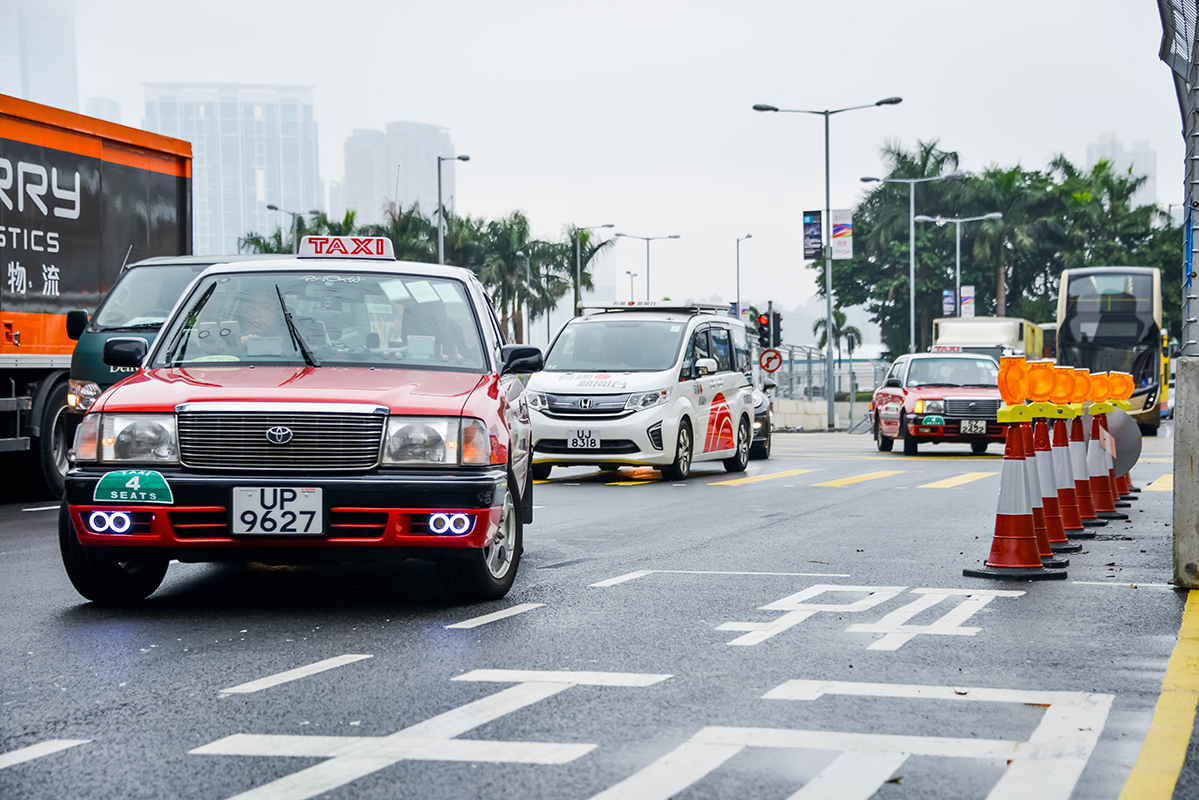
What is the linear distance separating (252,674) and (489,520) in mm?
1575

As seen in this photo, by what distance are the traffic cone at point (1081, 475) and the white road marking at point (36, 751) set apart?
863 cm

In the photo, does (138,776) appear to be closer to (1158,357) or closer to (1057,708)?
(1057,708)

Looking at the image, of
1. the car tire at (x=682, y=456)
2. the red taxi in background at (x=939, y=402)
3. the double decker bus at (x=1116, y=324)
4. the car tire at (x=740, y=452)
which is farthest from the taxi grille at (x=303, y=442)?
the double decker bus at (x=1116, y=324)

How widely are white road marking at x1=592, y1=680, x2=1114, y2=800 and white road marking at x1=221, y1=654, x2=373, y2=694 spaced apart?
1.64m

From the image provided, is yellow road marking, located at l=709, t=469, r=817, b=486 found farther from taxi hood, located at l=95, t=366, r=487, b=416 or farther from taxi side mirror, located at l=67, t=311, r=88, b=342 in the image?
taxi hood, located at l=95, t=366, r=487, b=416

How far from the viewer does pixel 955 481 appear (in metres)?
16.7

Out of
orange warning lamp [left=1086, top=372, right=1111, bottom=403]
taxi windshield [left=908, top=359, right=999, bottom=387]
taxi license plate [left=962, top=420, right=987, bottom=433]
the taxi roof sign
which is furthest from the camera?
taxi windshield [left=908, top=359, right=999, bottom=387]

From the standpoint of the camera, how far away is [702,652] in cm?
604

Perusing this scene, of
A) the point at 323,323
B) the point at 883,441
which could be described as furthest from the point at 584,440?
the point at 883,441

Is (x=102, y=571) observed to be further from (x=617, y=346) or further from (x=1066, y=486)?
(x=617, y=346)

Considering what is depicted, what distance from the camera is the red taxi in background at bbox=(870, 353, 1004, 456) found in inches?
876

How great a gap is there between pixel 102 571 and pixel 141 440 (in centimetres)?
77

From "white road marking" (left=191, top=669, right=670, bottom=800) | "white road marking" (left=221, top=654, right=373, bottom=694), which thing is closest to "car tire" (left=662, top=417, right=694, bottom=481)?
"white road marking" (left=221, top=654, right=373, bottom=694)

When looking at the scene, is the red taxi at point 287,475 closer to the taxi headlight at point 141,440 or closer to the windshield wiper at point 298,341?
the taxi headlight at point 141,440
